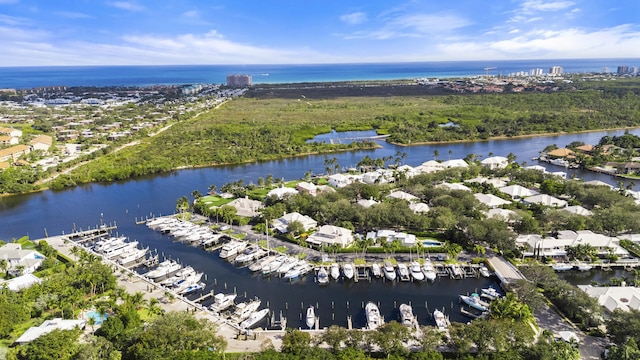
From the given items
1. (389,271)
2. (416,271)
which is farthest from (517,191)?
(389,271)

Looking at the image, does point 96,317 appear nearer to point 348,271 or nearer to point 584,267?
point 348,271

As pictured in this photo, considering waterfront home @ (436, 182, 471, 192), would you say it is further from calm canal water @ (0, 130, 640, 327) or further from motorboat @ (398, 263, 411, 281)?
calm canal water @ (0, 130, 640, 327)

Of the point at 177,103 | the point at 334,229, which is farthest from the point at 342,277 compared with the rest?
the point at 177,103

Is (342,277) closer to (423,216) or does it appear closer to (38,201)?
(423,216)

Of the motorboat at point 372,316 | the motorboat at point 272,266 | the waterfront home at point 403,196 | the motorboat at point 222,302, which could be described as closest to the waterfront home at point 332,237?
the motorboat at point 272,266

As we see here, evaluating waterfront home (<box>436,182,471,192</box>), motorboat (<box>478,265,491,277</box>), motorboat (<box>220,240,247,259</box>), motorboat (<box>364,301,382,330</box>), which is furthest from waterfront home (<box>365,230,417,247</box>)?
waterfront home (<box>436,182,471,192</box>)

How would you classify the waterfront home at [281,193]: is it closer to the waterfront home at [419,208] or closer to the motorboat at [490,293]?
the waterfront home at [419,208]
